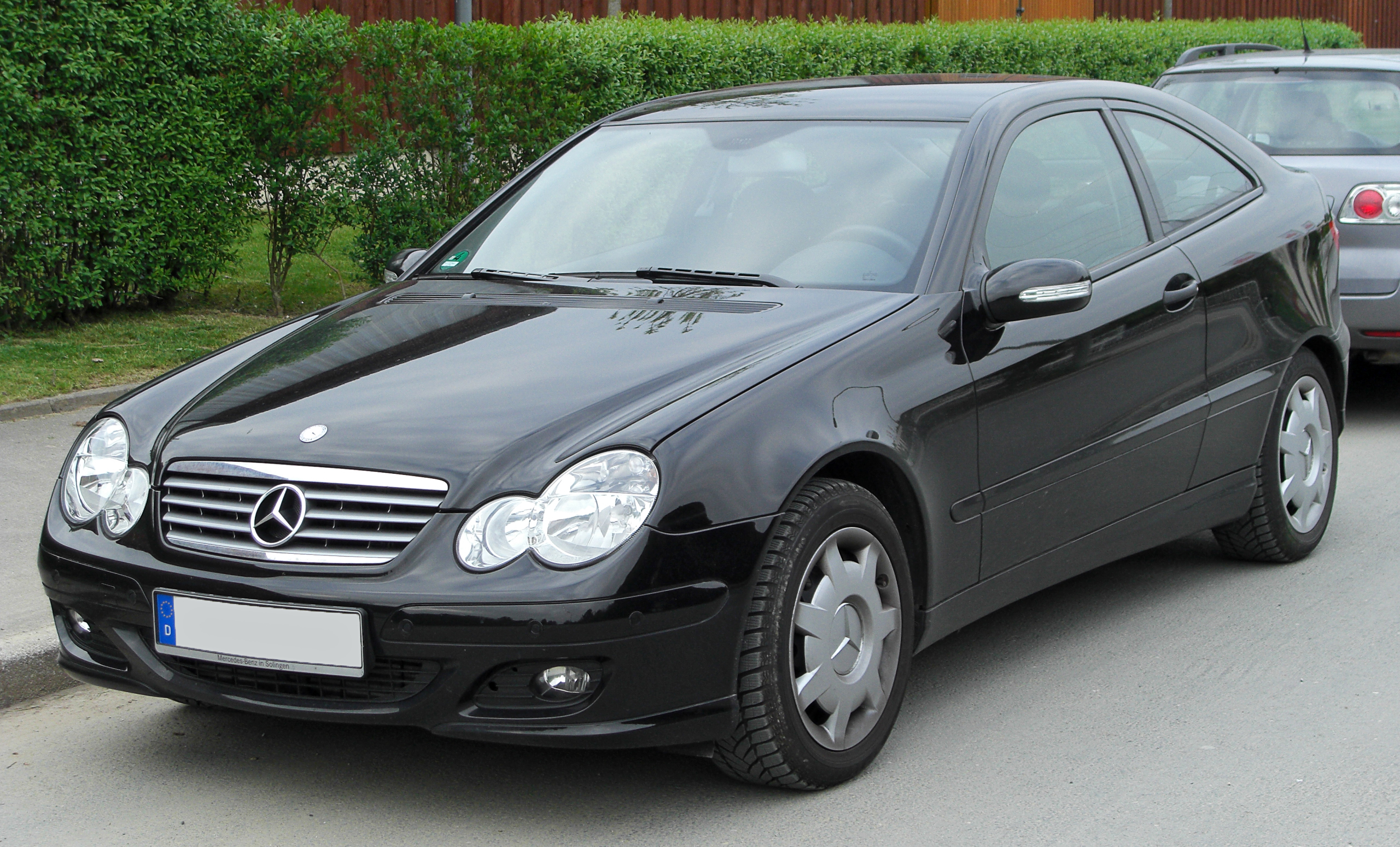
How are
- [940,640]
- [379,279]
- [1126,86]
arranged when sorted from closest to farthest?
[940,640]
[1126,86]
[379,279]

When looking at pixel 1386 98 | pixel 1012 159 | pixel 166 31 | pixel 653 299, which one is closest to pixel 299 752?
pixel 653 299

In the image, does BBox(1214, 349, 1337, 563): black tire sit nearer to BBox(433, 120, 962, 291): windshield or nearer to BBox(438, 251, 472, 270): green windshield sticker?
BBox(433, 120, 962, 291): windshield

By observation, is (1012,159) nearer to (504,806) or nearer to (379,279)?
(504,806)

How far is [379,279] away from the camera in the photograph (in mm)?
10008

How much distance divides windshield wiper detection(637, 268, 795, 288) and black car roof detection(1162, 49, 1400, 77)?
587 cm

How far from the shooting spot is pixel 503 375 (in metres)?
3.75

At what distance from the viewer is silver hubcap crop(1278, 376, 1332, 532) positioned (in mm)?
5461

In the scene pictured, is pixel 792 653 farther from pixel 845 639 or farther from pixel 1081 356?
pixel 1081 356

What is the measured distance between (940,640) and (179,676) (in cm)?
229

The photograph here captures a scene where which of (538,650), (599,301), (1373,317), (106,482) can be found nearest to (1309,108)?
(1373,317)

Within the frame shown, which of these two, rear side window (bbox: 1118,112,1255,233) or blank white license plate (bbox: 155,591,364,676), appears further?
rear side window (bbox: 1118,112,1255,233)

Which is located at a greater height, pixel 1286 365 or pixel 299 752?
pixel 1286 365

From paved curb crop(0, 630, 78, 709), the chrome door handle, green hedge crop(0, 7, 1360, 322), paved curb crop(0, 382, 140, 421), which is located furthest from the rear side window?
green hedge crop(0, 7, 1360, 322)

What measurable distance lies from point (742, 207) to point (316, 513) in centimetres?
168
